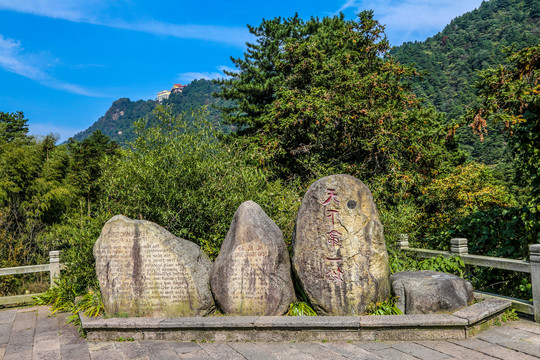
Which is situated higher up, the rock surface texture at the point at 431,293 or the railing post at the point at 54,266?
the railing post at the point at 54,266

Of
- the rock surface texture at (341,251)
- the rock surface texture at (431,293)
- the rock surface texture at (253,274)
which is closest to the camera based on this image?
the rock surface texture at (431,293)

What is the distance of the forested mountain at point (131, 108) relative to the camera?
313 ft

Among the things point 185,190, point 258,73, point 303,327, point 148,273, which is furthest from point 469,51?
point 148,273

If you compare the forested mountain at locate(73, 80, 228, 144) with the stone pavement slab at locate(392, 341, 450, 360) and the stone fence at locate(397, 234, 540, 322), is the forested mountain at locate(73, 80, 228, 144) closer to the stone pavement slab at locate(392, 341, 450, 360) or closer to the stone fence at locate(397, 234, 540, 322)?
the stone fence at locate(397, 234, 540, 322)

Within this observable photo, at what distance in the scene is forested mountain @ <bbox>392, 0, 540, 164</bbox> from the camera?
1692 inches

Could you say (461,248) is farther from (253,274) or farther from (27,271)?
(27,271)

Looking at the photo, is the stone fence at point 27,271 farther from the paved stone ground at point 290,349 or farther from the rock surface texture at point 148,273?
the rock surface texture at point 148,273

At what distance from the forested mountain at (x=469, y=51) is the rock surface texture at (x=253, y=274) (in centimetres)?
3457

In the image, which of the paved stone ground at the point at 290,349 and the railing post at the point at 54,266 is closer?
the paved stone ground at the point at 290,349

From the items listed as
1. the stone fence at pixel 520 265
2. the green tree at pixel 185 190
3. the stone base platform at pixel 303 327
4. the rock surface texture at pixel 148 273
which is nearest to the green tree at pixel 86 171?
the green tree at pixel 185 190

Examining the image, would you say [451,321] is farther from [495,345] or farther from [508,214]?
[508,214]

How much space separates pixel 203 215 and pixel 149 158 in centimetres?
156

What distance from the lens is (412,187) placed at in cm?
1167

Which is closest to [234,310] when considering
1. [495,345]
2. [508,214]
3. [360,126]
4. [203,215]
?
[203,215]
